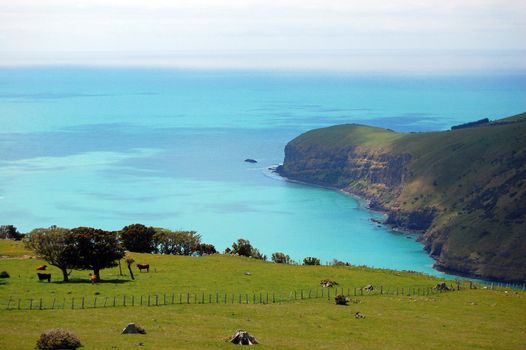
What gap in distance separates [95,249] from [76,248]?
167 cm

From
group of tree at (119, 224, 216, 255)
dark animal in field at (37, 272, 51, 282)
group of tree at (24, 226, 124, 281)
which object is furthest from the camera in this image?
group of tree at (119, 224, 216, 255)

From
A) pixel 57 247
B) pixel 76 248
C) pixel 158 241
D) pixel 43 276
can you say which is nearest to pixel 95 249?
pixel 76 248

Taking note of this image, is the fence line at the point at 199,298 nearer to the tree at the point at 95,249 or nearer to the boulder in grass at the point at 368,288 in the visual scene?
the boulder in grass at the point at 368,288

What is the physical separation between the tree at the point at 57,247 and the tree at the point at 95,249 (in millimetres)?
537

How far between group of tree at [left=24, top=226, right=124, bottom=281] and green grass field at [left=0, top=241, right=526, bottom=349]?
1422 mm

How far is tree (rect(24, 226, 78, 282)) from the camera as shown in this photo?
68688 mm

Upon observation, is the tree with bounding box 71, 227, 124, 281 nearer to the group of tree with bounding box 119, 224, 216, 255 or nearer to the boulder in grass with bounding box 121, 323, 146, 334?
A: the boulder in grass with bounding box 121, 323, 146, 334

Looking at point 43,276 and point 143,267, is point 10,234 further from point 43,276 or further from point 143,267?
point 43,276

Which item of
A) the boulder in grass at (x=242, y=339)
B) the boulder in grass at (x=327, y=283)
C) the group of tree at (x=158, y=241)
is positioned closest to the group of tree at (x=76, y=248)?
the boulder in grass at (x=327, y=283)

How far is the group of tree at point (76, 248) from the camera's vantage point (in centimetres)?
6894

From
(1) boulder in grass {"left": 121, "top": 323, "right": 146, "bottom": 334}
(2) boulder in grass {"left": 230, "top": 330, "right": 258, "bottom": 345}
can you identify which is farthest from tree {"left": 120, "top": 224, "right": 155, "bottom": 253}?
(2) boulder in grass {"left": 230, "top": 330, "right": 258, "bottom": 345}

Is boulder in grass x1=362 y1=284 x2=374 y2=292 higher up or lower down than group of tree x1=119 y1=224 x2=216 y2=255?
lower down

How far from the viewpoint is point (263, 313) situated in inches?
2162

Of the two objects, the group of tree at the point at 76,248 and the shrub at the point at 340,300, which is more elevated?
the group of tree at the point at 76,248
